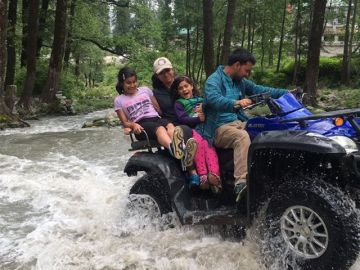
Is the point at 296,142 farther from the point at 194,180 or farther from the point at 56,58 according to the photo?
the point at 56,58

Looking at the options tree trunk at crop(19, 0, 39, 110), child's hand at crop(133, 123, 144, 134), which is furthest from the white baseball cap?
tree trunk at crop(19, 0, 39, 110)

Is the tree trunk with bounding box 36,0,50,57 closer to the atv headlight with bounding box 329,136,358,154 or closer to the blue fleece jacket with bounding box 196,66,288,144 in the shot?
the blue fleece jacket with bounding box 196,66,288,144

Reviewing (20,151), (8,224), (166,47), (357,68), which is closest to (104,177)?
(8,224)

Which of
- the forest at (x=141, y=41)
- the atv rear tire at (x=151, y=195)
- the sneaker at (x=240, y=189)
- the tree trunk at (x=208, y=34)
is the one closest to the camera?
the sneaker at (x=240, y=189)

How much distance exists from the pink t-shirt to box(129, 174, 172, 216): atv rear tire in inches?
30.8

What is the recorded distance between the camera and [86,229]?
5.79 metres

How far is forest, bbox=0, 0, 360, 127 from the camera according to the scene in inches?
656

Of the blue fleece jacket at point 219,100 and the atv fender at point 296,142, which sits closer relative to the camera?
the atv fender at point 296,142

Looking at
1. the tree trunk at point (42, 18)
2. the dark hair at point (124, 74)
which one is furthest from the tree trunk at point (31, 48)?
the dark hair at point (124, 74)

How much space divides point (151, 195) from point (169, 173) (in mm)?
467

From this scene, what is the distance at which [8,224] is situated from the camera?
6121 millimetres

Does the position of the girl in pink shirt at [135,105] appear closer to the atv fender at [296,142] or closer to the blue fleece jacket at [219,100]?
the blue fleece jacket at [219,100]

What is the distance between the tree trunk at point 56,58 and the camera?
21375mm

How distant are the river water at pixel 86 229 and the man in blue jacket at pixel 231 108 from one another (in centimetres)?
83
